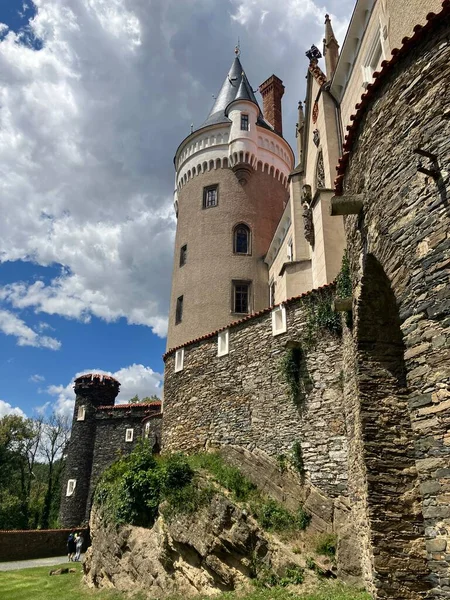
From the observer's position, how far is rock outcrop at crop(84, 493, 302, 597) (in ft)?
34.1

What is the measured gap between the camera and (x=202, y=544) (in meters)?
11.3

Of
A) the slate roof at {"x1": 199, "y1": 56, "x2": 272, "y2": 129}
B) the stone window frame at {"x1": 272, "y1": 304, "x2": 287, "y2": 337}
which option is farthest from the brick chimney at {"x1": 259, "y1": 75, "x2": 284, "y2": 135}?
the stone window frame at {"x1": 272, "y1": 304, "x2": 287, "y2": 337}

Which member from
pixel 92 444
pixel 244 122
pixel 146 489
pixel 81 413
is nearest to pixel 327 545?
pixel 146 489

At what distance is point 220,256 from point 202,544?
1597 cm

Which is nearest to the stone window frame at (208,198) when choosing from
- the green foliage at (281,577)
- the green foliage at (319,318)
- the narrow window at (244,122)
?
the narrow window at (244,122)

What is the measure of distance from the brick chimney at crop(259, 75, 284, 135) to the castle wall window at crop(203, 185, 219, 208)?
692 cm

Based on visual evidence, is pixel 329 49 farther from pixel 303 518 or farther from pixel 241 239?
pixel 303 518

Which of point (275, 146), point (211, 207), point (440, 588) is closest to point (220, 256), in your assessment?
point (211, 207)

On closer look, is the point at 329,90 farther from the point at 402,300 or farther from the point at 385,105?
the point at 402,300

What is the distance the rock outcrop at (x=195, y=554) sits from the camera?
10391mm

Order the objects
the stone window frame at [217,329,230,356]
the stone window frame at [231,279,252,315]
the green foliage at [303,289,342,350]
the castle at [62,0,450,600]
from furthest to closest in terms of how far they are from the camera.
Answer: the stone window frame at [231,279,252,315] < the stone window frame at [217,329,230,356] < the green foliage at [303,289,342,350] < the castle at [62,0,450,600]

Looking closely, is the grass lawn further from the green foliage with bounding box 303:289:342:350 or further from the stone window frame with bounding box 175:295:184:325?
the stone window frame with bounding box 175:295:184:325

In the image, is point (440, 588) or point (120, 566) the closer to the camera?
point (440, 588)

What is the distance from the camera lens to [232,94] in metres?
31.0
